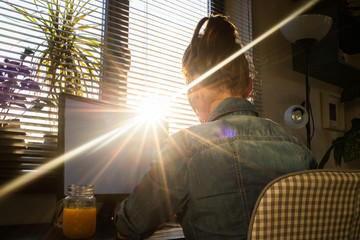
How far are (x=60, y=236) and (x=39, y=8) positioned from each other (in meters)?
1.14

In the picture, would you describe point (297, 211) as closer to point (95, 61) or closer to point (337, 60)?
point (95, 61)

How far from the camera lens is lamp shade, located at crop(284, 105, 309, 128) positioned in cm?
212

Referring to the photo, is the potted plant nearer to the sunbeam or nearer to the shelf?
the sunbeam

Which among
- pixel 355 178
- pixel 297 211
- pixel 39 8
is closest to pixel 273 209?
pixel 297 211

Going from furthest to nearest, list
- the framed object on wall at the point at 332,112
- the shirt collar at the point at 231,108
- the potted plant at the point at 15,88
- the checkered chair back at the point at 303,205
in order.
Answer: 1. the framed object on wall at the point at 332,112
2. the potted plant at the point at 15,88
3. the shirt collar at the point at 231,108
4. the checkered chair back at the point at 303,205

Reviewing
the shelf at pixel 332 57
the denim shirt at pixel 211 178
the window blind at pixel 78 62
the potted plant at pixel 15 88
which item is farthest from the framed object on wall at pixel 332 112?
the potted plant at pixel 15 88

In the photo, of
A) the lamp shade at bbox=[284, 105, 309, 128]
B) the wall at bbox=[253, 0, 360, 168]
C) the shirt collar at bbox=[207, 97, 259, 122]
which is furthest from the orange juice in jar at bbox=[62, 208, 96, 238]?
the wall at bbox=[253, 0, 360, 168]

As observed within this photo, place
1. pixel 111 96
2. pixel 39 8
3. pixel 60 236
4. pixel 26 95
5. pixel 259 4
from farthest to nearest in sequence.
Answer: pixel 259 4 < pixel 111 96 < pixel 39 8 < pixel 26 95 < pixel 60 236

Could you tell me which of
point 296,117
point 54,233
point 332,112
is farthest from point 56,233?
point 332,112

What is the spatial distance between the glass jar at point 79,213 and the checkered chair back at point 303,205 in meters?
0.55

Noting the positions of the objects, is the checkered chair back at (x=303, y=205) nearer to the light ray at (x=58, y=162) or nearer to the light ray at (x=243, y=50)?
the light ray at (x=243, y=50)

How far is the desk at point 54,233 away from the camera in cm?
95

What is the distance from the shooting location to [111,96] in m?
1.69

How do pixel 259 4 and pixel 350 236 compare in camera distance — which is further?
pixel 259 4
